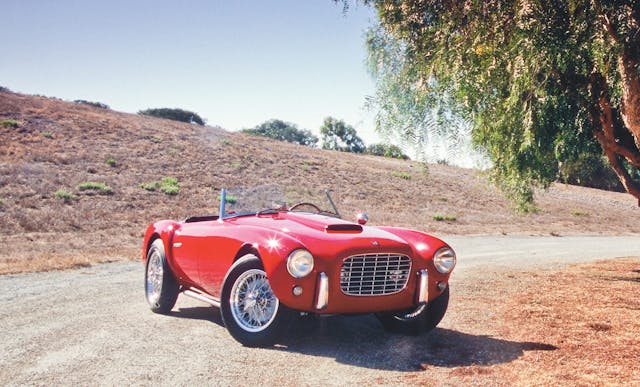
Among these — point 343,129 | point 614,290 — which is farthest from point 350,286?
point 343,129

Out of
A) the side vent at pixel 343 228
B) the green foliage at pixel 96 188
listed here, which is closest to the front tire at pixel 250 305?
the side vent at pixel 343 228

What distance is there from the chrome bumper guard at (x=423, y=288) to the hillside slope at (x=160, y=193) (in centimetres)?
205

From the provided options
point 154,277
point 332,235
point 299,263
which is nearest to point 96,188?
point 154,277

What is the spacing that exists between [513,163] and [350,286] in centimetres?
678

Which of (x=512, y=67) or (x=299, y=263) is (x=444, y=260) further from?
(x=512, y=67)

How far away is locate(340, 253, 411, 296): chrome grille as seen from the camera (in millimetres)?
5238

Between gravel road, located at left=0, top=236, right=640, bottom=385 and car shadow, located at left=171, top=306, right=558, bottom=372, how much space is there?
0.4 inches

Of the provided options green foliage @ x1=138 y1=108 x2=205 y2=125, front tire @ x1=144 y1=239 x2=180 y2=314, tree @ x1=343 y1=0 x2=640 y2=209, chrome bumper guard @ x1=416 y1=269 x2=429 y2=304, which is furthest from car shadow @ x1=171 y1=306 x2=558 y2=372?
green foliage @ x1=138 y1=108 x2=205 y2=125

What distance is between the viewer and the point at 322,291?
16.5 ft

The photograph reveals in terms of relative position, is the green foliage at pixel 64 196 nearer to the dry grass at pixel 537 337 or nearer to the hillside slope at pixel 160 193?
the hillside slope at pixel 160 193

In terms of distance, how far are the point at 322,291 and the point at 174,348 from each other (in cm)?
155

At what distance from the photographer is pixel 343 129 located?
8606cm

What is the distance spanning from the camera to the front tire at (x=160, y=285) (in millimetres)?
6895

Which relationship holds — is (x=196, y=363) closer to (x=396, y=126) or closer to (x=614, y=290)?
(x=396, y=126)
